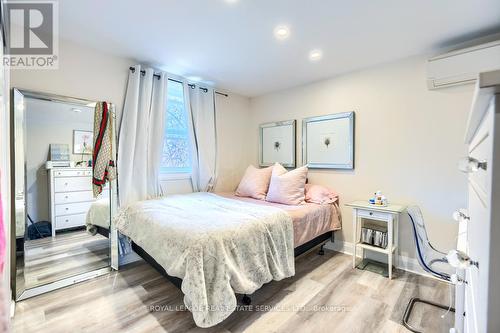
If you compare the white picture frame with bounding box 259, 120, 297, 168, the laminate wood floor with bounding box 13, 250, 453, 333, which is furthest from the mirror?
the white picture frame with bounding box 259, 120, 297, 168

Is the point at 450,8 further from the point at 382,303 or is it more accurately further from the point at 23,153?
the point at 23,153

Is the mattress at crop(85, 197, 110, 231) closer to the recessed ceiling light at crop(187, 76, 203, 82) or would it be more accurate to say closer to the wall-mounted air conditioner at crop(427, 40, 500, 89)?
the recessed ceiling light at crop(187, 76, 203, 82)

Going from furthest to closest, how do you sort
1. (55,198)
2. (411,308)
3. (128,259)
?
(128,259), (55,198), (411,308)

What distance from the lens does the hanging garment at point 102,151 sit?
241cm

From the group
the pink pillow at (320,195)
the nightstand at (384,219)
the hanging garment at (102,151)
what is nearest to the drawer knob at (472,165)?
the nightstand at (384,219)

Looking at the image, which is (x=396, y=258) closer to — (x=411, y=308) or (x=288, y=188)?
(x=411, y=308)

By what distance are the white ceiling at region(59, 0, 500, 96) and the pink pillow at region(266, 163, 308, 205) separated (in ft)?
4.39

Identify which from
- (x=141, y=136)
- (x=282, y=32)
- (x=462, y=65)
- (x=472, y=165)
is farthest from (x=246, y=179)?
(x=472, y=165)

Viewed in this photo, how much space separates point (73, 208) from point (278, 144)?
2.75 metres

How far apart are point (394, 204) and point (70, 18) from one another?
3.58 metres

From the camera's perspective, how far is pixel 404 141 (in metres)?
2.53

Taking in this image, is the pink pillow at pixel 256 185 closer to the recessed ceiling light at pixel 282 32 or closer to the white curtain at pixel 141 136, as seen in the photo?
the white curtain at pixel 141 136

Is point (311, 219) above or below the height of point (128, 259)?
above

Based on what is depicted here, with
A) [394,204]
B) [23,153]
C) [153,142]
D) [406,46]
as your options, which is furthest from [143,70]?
[394,204]
